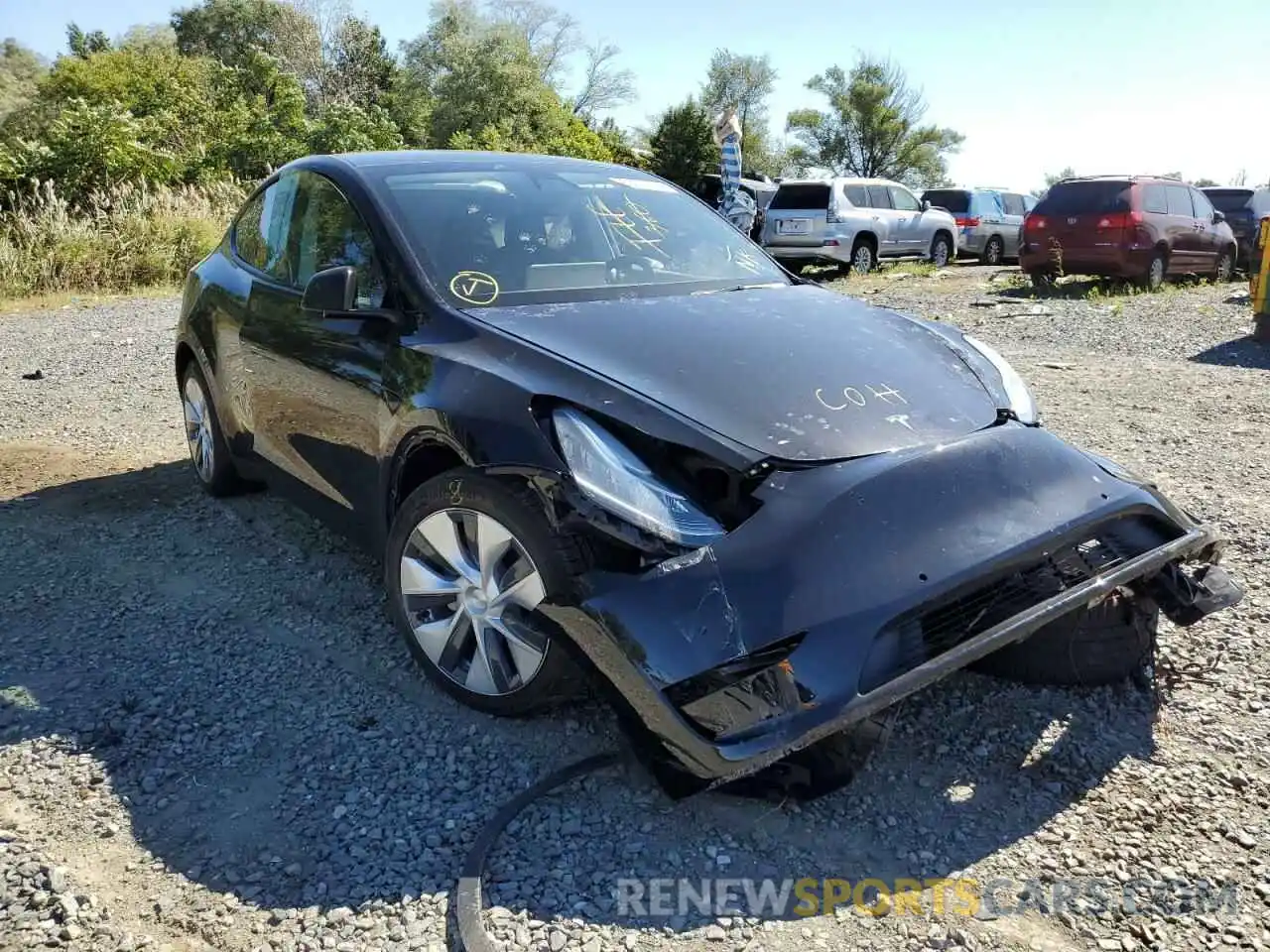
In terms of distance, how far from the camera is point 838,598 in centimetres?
222

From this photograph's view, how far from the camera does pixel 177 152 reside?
19.3m

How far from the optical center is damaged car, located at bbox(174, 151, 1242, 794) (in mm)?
2207

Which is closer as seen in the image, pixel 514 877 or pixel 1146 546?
pixel 514 877

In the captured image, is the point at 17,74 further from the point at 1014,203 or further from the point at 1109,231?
the point at 1109,231

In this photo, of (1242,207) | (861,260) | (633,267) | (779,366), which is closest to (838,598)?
(779,366)

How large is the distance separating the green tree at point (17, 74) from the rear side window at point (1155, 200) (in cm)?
3388

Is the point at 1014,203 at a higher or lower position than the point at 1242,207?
higher

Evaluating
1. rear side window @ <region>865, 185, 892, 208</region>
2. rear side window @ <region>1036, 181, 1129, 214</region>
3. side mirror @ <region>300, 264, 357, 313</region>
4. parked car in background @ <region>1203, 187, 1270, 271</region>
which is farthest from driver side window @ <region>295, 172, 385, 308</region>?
parked car in background @ <region>1203, 187, 1270, 271</region>

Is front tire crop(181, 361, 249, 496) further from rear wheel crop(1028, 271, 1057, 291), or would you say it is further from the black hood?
rear wheel crop(1028, 271, 1057, 291)

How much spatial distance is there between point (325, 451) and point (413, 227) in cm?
86

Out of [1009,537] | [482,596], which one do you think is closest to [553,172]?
[482,596]

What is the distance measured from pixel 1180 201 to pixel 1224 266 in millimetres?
1932

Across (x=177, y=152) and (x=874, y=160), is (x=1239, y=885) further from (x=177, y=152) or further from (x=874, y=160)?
(x=874, y=160)

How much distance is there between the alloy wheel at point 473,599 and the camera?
2.64 metres
